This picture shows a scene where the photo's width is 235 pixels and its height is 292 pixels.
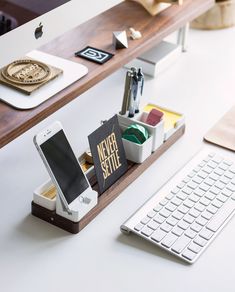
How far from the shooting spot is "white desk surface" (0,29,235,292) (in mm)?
1053

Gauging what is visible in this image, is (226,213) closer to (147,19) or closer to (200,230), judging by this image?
(200,230)

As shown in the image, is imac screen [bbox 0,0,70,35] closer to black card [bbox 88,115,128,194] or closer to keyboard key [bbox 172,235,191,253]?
black card [bbox 88,115,128,194]

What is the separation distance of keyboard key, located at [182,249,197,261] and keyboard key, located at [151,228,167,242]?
0.05 m

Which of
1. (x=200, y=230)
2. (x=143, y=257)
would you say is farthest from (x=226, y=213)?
(x=143, y=257)

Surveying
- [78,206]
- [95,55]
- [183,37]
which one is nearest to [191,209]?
[78,206]

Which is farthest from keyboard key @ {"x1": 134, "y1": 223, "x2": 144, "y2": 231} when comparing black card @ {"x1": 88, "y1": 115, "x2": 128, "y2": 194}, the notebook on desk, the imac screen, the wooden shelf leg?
the wooden shelf leg

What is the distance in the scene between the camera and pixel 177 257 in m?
1.11

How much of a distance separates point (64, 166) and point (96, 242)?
0.15 metres

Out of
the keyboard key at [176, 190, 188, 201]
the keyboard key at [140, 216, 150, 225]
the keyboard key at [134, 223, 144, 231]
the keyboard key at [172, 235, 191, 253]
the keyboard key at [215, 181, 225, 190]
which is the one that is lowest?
the keyboard key at [215, 181, 225, 190]

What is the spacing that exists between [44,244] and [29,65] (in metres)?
0.40

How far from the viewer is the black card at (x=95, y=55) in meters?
1.40

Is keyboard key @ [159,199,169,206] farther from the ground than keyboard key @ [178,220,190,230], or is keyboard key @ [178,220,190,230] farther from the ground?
keyboard key @ [159,199,169,206]

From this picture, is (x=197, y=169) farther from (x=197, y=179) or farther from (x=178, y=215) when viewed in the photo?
(x=178, y=215)

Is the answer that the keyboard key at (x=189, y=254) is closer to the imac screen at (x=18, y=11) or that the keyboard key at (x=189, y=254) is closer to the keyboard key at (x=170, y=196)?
the keyboard key at (x=170, y=196)
